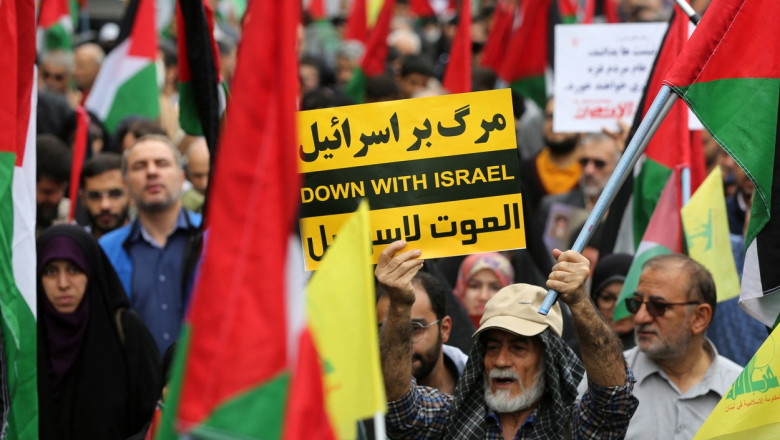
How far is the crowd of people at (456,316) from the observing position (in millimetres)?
4684

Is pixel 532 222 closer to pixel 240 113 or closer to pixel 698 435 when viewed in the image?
pixel 698 435

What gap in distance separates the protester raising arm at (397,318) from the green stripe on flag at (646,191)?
2639mm

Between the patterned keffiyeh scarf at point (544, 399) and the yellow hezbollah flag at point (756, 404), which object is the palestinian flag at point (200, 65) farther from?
the yellow hezbollah flag at point (756, 404)

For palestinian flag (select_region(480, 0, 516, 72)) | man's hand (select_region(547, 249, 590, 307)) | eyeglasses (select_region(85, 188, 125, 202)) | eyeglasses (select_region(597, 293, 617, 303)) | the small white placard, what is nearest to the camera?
man's hand (select_region(547, 249, 590, 307))

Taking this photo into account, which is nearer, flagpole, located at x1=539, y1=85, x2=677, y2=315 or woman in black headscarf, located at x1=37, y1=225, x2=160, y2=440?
flagpole, located at x1=539, y1=85, x2=677, y2=315

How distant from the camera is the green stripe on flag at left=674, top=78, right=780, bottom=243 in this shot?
4.83 m

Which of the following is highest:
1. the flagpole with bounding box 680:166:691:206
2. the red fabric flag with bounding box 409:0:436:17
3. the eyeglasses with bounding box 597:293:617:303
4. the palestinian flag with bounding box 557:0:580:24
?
the red fabric flag with bounding box 409:0:436:17

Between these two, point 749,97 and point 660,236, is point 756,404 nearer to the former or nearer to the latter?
point 749,97

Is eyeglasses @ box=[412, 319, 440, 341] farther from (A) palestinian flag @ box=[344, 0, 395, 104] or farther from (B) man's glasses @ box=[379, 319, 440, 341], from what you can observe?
(A) palestinian flag @ box=[344, 0, 395, 104]

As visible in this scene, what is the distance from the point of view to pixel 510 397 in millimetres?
4738

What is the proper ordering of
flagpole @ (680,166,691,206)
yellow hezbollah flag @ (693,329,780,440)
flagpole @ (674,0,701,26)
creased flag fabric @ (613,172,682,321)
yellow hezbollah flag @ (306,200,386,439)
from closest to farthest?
yellow hezbollah flag @ (306,200,386,439) → yellow hezbollah flag @ (693,329,780,440) → flagpole @ (674,0,701,26) → creased flag fabric @ (613,172,682,321) → flagpole @ (680,166,691,206)

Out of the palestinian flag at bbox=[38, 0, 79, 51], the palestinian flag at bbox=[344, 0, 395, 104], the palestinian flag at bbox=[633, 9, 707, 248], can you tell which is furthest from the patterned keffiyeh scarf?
the palestinian flag at bbox=[38, 0, 79, 51]

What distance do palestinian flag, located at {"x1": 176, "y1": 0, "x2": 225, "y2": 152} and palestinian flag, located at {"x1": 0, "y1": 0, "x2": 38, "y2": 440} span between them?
2.88 feet

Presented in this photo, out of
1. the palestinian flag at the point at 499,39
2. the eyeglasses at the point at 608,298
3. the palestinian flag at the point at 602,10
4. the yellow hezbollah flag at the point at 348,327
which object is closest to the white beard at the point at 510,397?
the yellow hezbollah flag at the point at 348,327
